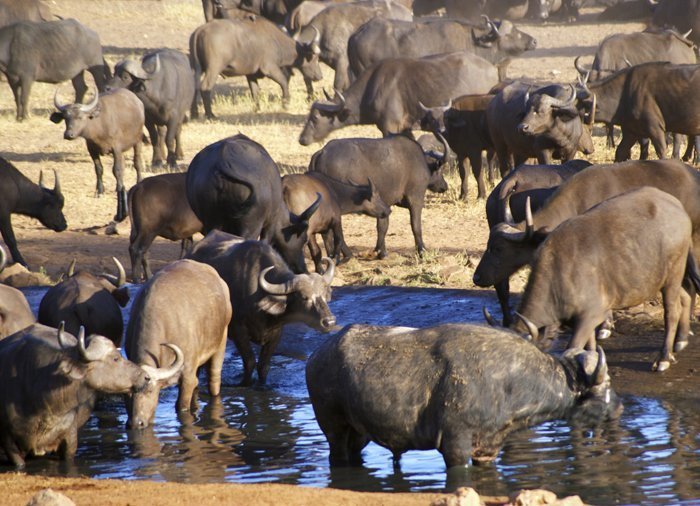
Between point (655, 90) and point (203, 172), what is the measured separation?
7418mm

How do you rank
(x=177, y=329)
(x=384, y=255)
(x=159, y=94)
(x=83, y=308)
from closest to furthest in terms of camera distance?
1. (x=177, y=329)
2. (x=83, y=308)
3. (x=384, y=255)
4. (x=159, y=94)

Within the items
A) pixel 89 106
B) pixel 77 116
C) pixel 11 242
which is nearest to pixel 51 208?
pixel 11 242

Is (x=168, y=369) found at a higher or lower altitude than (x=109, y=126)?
→ higher

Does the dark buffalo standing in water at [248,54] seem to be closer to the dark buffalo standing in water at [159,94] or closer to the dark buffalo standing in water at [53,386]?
the dark buffalo standing in water at [159,94]

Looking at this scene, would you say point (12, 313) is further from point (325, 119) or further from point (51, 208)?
point (325, 119)

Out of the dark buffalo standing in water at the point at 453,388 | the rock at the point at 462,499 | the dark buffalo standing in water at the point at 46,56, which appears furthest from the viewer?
the dark buffalo standing in water at the point at 46,56

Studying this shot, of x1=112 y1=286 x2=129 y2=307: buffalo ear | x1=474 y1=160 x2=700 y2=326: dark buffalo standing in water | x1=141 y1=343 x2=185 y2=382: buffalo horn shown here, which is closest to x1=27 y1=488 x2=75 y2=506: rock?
x1=141 y1=343 x2=185 y2=382: buffalo horn

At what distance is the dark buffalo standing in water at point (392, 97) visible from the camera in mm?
20125

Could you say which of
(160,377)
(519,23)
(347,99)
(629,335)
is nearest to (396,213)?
(347,99)

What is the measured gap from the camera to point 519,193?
11.5 meters

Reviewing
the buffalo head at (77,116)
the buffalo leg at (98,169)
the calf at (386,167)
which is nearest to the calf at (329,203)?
the calf at (386,167)

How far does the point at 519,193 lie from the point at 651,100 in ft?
21.2

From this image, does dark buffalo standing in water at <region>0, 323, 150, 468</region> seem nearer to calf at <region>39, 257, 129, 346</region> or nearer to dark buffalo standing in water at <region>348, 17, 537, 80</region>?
calf at <region>39, 257, 129, 346</region>

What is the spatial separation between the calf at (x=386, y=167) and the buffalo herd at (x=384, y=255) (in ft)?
0.08
